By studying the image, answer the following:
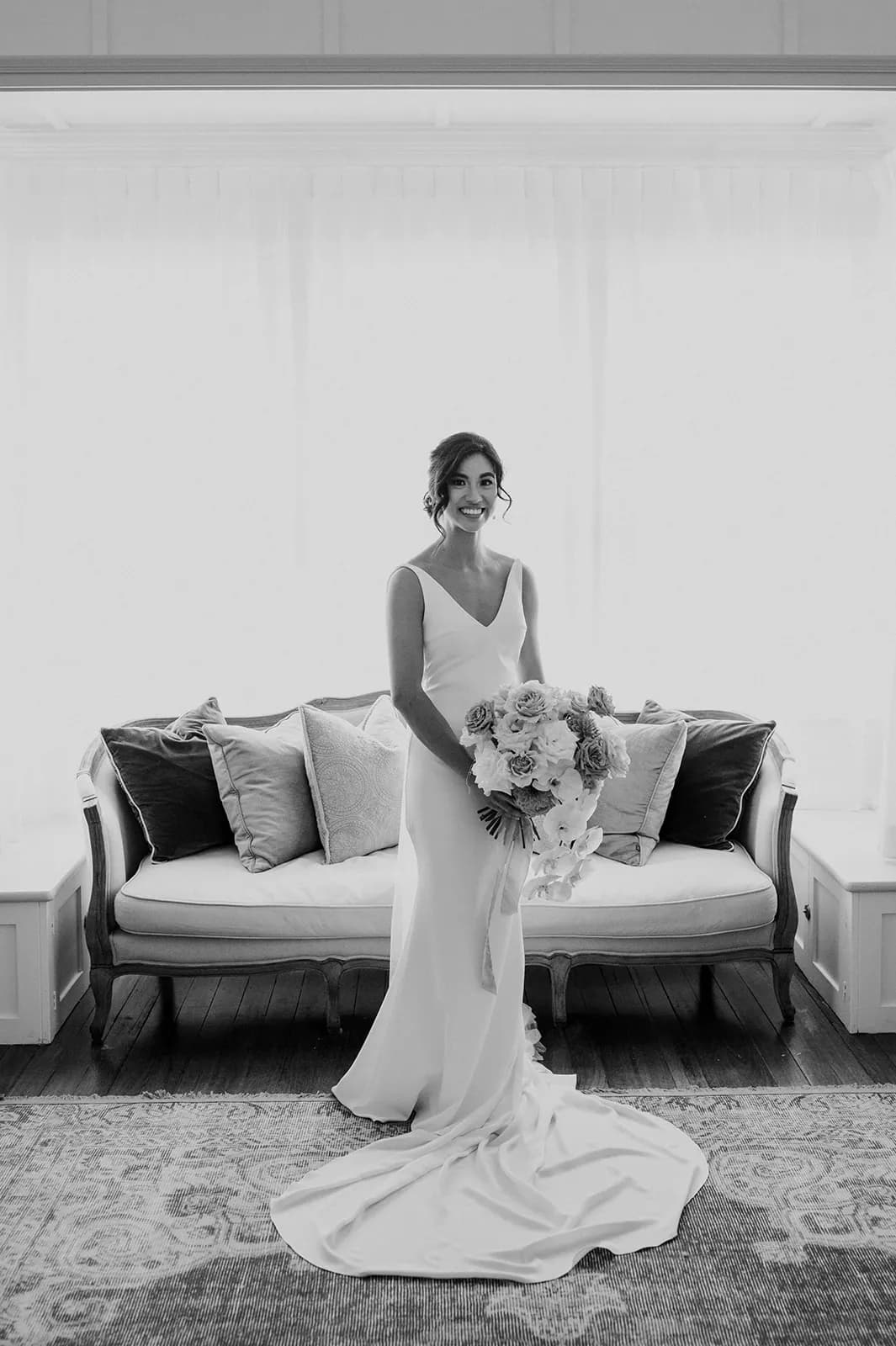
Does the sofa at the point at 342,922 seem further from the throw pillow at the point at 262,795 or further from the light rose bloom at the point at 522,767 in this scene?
the light rose bloom at the point at 522,767

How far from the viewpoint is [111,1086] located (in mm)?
3410

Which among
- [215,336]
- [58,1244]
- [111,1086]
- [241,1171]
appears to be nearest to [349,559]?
[215,336]

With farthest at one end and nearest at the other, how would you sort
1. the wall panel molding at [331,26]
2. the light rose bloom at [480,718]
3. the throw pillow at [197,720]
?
the throw pillow at [197,720] → the wall panel molding at [331,26] → the light rose bloom at [480,718]

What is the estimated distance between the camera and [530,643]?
3.37m

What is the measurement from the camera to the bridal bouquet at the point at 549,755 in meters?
2.78

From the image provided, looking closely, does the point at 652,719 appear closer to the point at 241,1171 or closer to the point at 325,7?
the point at 241,1171

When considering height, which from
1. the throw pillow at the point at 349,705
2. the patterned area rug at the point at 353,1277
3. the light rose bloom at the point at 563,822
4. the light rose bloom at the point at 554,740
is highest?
the light rose bloom at the point at 554,740

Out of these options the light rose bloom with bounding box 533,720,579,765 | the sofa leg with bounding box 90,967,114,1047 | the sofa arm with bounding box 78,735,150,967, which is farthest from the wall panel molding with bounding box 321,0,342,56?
the sofa leg with bounding box 90,967,114,1047

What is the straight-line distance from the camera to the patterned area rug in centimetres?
228

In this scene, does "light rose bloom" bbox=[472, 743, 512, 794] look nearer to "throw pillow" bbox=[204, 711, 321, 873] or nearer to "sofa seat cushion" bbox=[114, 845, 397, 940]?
"sofa seat cushion" bbox=[114, 845, 397, 940]

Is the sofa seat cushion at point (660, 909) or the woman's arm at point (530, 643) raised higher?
the woman's arm at point (530, 643)

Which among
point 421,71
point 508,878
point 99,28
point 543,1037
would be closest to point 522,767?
point 508,878

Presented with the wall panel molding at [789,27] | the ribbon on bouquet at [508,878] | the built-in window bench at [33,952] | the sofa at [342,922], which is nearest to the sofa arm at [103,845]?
the sofa at [342,922]

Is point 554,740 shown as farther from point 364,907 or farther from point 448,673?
point 364,907
